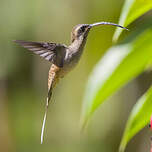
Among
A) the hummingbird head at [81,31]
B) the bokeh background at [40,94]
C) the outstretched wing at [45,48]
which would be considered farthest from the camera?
the bokeh background at [40,94]

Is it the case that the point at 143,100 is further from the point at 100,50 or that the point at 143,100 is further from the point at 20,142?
the point at 20,142

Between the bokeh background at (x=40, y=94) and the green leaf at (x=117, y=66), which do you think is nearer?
the green leaf at (x=117, y=66)

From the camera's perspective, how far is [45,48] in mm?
1630

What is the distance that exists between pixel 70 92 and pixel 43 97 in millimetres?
409

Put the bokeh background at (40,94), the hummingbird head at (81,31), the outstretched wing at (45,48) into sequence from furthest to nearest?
1. the bokeh background at (40,94)
2. the hummingbird head at (81,31)
3. the outstretched wing at (45,48)

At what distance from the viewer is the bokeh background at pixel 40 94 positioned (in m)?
5.61

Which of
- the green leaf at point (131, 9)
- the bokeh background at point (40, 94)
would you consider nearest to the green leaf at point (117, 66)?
the green leaf at point (131, 9)

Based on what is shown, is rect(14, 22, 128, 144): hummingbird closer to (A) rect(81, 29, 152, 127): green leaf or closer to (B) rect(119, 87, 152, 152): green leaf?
(A) rect(81, 29, 152, 127): green leaf

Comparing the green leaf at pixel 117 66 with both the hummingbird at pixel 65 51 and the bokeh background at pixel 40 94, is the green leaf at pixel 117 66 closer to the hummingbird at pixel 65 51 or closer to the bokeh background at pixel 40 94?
the hummingbird at pixel 65 51

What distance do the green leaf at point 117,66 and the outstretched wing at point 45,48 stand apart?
21 centimetres

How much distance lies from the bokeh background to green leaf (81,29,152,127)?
3.50m

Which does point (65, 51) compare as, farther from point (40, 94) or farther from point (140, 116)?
point (40, 94)

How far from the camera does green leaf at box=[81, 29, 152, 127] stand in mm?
1730

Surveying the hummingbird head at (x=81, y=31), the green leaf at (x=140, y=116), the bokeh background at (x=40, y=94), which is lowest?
the bokeh background at (x=40, y=94)
